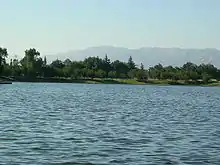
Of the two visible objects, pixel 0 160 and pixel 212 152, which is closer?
pixel 0 160

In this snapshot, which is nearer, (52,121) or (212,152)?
(212,152)

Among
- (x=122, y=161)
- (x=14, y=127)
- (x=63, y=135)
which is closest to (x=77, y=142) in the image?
(x=63, y=135)

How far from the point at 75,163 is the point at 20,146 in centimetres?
435

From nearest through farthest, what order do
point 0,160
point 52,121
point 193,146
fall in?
1. point 0,160
2. point 193,146
3. point 52,121

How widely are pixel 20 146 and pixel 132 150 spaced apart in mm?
5179

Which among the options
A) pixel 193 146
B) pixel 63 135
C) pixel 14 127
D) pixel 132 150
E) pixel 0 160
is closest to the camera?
pixel 0 160

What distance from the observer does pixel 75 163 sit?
19.7 metres

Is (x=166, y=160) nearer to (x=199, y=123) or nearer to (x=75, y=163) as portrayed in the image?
(x=75, y=163)

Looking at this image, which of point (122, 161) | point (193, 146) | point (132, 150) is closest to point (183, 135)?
point (193, 146)

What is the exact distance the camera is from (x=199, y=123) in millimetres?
37469

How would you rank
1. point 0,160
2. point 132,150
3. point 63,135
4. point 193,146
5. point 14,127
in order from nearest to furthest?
point 0,160, point 132,150, point 193,146, point 63,135, point 14,127

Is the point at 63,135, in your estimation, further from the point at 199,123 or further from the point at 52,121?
the point at 199,123

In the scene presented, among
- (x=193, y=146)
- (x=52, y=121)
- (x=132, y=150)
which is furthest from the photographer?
(x=52, y=121)

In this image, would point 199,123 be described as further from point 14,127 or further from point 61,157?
point 61,157
